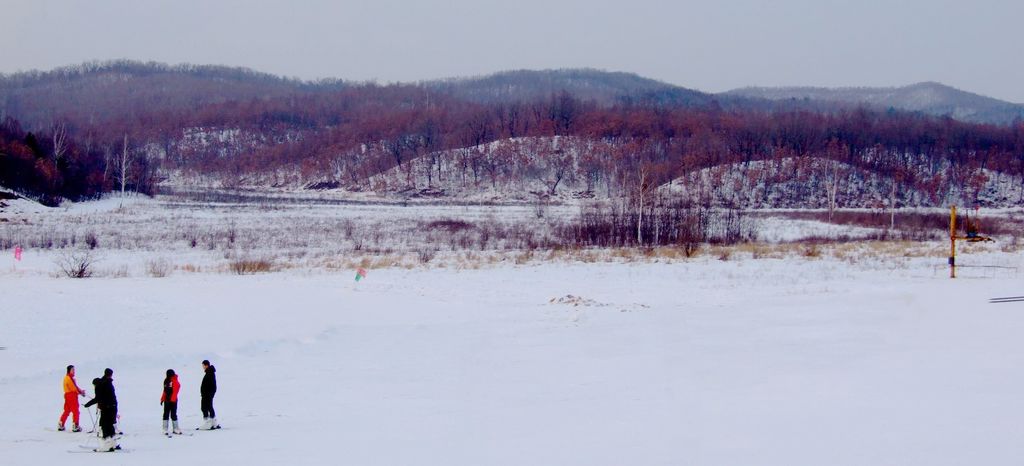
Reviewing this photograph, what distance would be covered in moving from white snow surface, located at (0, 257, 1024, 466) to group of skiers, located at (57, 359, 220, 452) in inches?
11.0

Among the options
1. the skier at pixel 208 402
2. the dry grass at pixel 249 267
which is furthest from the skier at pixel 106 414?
the dry grass at pixel 249 267

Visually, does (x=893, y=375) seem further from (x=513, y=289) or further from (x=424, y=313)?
(x=513, y=289)

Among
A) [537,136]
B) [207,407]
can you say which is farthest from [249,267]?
[537,136]

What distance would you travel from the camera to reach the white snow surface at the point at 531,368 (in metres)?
9.40

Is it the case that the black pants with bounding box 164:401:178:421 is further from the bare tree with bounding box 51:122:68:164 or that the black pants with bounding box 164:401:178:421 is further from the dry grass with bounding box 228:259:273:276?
the bare tree with bounding box 51:122:68:164

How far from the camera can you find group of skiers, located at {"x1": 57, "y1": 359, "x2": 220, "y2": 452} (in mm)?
9391

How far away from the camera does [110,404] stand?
9453 mm

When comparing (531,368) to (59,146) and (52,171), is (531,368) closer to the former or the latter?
(52,171)

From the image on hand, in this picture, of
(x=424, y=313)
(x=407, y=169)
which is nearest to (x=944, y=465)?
(x=424, y=313)

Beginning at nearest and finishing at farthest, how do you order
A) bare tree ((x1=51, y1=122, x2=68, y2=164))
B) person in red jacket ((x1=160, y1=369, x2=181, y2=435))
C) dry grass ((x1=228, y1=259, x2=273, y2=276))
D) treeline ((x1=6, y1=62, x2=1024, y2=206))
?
person in red jacket ((x1=160, y1=369, x2=181, y2=435)), dry grass ((x1=228, y1=259, x2=273, y2=276)), bare tree ((x1=51, y1=122, x2=68, y2=164)), treeline ((x1=6, y1=62, x2=1024, y2=206))

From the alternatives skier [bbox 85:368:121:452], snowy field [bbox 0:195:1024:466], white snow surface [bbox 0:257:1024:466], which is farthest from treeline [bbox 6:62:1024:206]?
skier [bbox 85:368:121:452]

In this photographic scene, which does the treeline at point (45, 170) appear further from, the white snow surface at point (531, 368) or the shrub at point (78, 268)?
the white snow surface at point (531, 368)

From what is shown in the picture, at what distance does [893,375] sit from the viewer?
42.7 ft

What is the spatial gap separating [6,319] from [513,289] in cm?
1319
